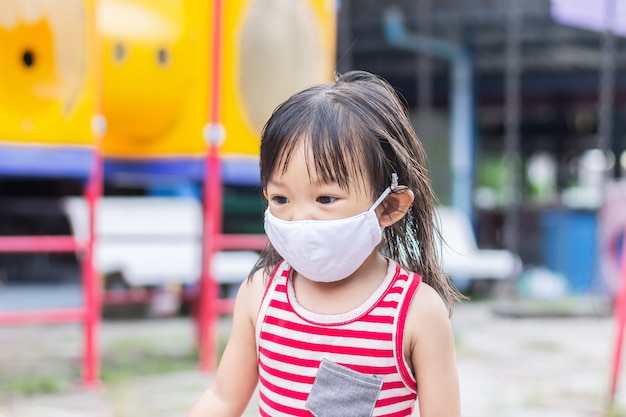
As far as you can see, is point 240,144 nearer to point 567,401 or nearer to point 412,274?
point 567,401

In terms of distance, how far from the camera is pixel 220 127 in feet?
14.4

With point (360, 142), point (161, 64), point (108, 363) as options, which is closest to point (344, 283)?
point (360, 142)

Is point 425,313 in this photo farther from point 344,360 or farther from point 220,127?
point 220,127

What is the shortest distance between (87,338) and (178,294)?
9.69 feet

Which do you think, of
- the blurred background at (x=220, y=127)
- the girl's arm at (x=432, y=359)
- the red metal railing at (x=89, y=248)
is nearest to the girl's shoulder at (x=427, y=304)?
the girl's arm at (x=432, y=359)

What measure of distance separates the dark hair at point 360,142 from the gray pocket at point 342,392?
27 cm

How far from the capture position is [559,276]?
9648 millimetres

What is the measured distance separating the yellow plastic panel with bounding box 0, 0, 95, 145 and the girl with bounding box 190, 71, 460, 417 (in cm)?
244

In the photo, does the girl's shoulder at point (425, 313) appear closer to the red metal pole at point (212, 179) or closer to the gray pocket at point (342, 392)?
the gray pocket at point (342, 392)

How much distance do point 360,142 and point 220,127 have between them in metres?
2.97

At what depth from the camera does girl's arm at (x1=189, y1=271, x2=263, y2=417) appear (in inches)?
63.8

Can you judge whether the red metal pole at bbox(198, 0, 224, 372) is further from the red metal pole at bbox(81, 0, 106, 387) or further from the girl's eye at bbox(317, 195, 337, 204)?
the girl's eye at bbox(317, 195, 337, 204)

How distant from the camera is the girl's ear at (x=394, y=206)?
1.56m

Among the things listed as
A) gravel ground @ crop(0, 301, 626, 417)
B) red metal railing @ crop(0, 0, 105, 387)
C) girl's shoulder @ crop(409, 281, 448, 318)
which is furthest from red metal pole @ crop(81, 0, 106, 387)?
girl's shoulder @ crop(409, 281, 448, 318)
